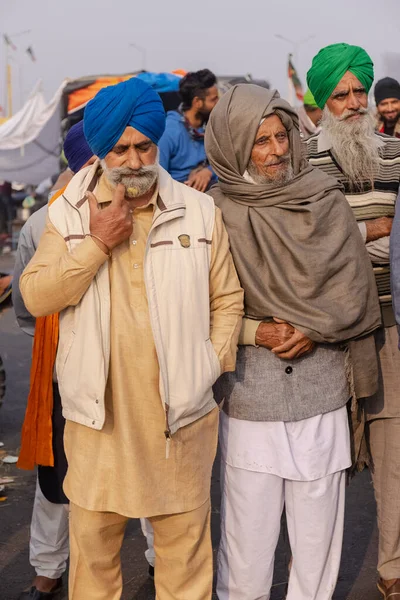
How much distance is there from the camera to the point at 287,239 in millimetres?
3426

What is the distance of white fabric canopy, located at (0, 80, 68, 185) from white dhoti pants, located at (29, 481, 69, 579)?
58.0 ft

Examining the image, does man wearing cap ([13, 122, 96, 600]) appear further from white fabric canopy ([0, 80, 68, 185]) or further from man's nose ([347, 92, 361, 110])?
white fabric canopy ([0, 80, 68, 185])

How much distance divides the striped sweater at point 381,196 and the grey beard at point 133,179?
1.12 metres

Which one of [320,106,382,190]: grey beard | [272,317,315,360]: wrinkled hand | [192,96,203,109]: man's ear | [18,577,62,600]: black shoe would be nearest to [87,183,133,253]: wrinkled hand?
[272,317,315,360]: wrinkled hand

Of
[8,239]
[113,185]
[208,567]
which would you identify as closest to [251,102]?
[113,185]

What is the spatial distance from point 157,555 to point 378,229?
1.57 meters

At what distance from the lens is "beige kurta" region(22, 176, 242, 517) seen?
10.5 feet

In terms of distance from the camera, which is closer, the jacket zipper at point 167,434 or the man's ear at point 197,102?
the jacket zipper at point 167,434

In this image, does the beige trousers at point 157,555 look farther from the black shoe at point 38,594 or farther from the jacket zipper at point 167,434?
the black shoe at point 38,594

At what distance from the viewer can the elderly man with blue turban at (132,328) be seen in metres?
3.12

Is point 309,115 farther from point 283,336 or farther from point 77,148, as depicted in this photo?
point 283,336

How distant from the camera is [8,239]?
21844 mm

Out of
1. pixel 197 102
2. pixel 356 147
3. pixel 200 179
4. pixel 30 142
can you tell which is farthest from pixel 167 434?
pixel 30 142

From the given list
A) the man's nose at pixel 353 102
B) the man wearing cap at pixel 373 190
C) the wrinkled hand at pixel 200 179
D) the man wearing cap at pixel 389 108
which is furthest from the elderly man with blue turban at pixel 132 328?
the man wearing cap at pixel 389 108
